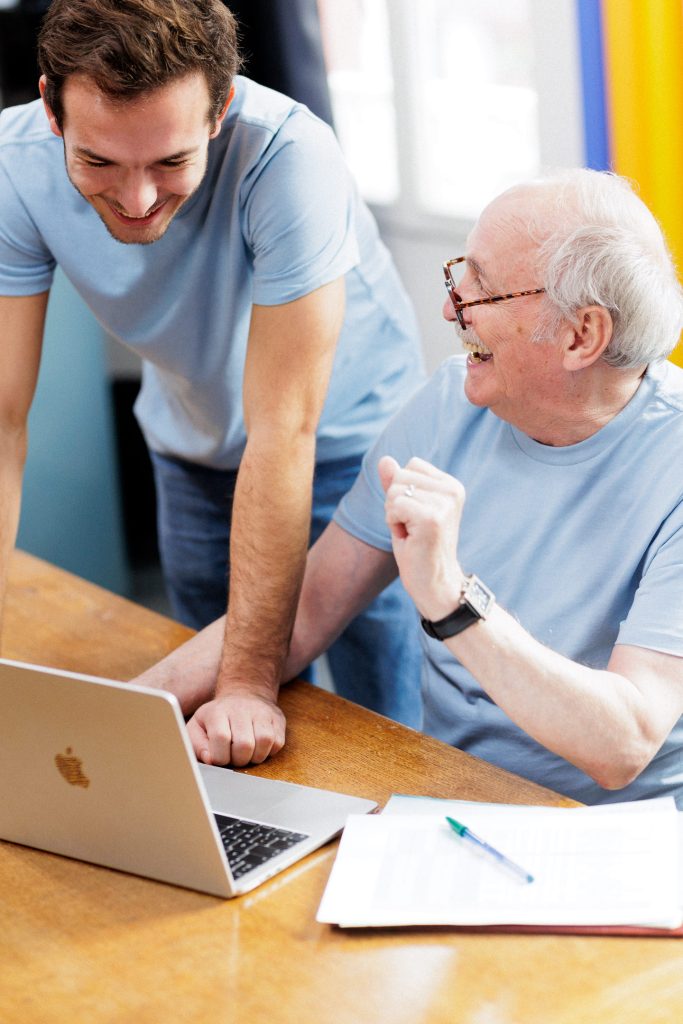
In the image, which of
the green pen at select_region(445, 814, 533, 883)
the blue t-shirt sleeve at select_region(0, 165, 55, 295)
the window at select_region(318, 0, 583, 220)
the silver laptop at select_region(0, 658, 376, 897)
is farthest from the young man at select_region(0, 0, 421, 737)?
the window at select_region(318, 0, 583, 220)

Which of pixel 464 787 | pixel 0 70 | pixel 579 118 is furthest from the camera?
pixel 0 70

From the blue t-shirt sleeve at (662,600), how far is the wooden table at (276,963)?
20 centimetres

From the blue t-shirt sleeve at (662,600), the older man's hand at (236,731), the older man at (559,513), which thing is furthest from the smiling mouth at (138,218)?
the blue t-shirt sleeve at (662,600)

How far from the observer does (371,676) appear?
221 cm

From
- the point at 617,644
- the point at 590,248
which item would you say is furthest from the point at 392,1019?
the point at 590,248

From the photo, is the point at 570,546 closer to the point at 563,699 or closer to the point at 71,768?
the point at 563,699

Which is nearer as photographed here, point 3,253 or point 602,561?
point 602,561

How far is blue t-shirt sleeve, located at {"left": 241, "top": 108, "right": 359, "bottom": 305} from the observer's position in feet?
5.35

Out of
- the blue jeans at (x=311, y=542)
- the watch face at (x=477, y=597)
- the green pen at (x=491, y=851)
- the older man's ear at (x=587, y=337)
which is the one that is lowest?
the blue jeans at (x=311, y=542)

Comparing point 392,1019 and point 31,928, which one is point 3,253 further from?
point 392,1019

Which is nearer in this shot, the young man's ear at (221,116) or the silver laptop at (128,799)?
the silver laptop at (128,799)

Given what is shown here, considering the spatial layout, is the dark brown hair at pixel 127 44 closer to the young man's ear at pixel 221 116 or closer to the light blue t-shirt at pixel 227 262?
the young man's ear at pixel 221 116

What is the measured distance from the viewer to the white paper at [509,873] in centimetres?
115

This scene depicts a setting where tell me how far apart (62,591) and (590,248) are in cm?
105
